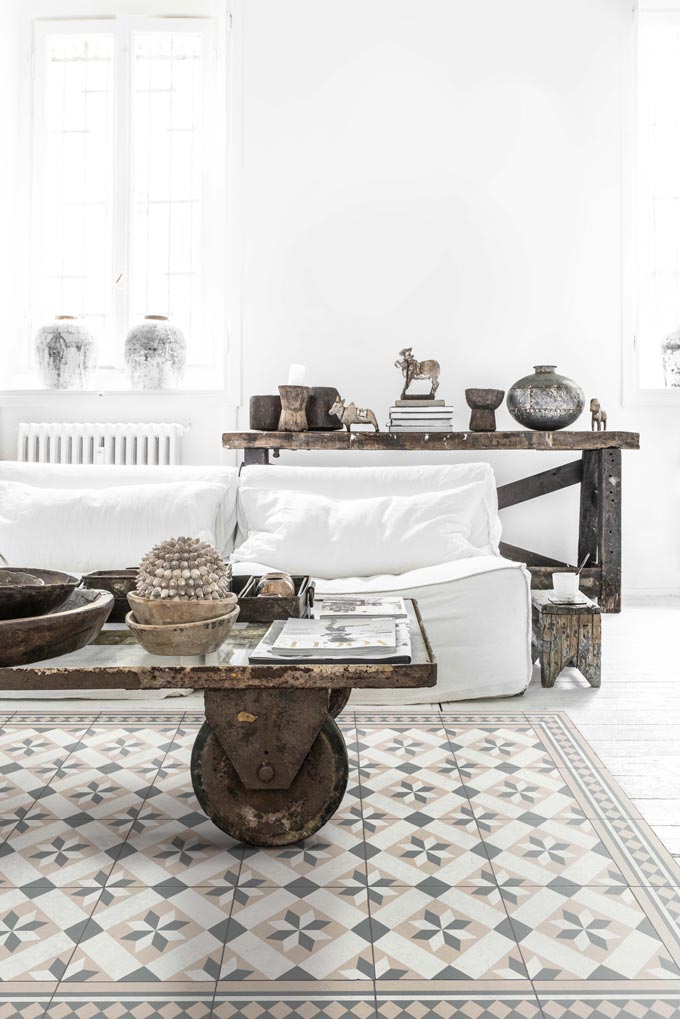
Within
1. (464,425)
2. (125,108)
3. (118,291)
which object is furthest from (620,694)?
(125,108)

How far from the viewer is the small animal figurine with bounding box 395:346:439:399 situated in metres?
3.89

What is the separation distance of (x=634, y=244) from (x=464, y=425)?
1.22 m

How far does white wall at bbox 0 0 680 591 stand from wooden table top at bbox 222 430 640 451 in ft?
1.75

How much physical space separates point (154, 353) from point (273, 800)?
2898 millimetres

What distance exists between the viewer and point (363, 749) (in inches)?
88.1

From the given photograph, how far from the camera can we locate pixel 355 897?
59.4 inches

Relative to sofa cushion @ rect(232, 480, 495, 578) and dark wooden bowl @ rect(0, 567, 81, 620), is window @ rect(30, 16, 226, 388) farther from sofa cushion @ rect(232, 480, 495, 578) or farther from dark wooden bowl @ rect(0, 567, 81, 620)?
dark wooden bowl @ rect(0, 567, 81, 620)

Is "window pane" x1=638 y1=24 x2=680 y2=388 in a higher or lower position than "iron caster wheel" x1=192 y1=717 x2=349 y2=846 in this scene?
higher

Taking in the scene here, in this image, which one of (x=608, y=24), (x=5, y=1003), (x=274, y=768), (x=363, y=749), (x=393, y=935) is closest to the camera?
(x=5, y=1003)

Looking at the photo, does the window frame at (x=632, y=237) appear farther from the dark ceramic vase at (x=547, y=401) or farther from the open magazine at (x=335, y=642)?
the open magazine at (x=335, y=642)

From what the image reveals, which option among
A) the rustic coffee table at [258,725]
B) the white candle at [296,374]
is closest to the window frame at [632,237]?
the white candle at [296,374]

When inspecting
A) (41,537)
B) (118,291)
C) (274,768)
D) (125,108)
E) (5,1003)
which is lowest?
(5,1003)

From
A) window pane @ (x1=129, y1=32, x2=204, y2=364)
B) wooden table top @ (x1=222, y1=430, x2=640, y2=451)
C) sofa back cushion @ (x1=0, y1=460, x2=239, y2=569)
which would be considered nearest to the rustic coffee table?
sofa back cushion @ (x1=0, y1=460, x2=239, y2=569)

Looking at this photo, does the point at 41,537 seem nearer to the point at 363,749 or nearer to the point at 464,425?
the point at 363,749
